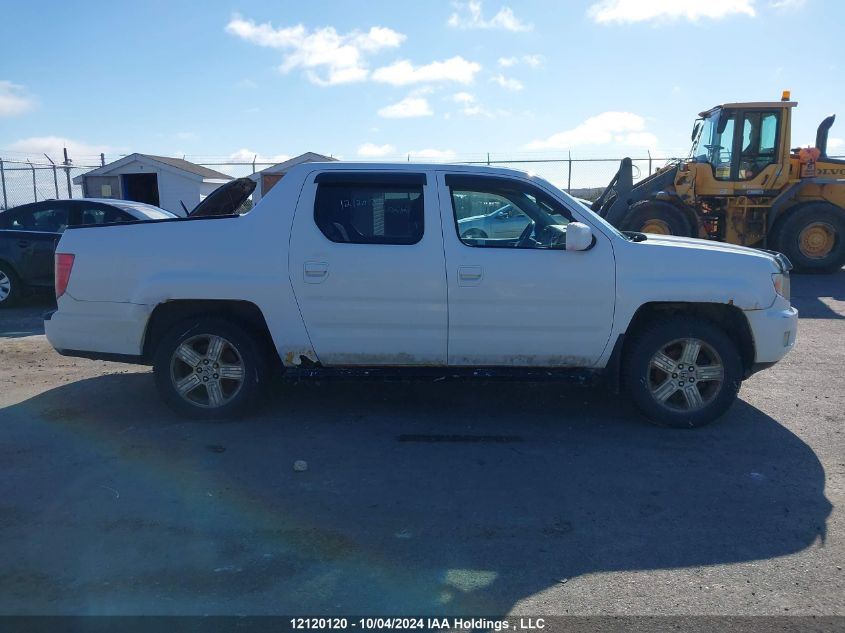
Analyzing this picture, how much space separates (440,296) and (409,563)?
2.15 m

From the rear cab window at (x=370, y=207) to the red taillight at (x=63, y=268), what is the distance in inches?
76.1

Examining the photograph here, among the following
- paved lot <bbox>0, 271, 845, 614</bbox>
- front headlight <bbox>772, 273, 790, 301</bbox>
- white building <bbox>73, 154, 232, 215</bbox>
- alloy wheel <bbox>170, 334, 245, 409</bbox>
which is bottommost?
paved lot <bbox>0, 271, 845, 614</bbox>

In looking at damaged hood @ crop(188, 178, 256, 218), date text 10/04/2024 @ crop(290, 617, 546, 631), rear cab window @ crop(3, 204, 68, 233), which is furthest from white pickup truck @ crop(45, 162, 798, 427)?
rear cab window @ crop(3, 204, 68, 233)

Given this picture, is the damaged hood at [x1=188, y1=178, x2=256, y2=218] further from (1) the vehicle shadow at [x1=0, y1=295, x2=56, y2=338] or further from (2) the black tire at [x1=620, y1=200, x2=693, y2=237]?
(2) the black tire at [x1=620, y1=200, x2=693, y2=237]

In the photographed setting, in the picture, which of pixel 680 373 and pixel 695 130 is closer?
pixel 680 373

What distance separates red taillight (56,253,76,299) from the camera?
548 cm

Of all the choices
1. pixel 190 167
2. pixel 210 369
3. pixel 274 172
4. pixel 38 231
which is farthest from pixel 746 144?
pixel 190 167

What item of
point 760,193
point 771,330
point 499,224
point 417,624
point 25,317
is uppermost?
point 760,193

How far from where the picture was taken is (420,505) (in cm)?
420

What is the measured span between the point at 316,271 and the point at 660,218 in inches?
419

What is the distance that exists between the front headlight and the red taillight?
5.27 m

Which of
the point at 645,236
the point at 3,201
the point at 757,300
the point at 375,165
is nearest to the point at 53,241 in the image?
the point at 375,165

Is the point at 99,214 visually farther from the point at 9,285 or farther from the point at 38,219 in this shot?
the point at 9,285

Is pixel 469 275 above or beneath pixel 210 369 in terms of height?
above
